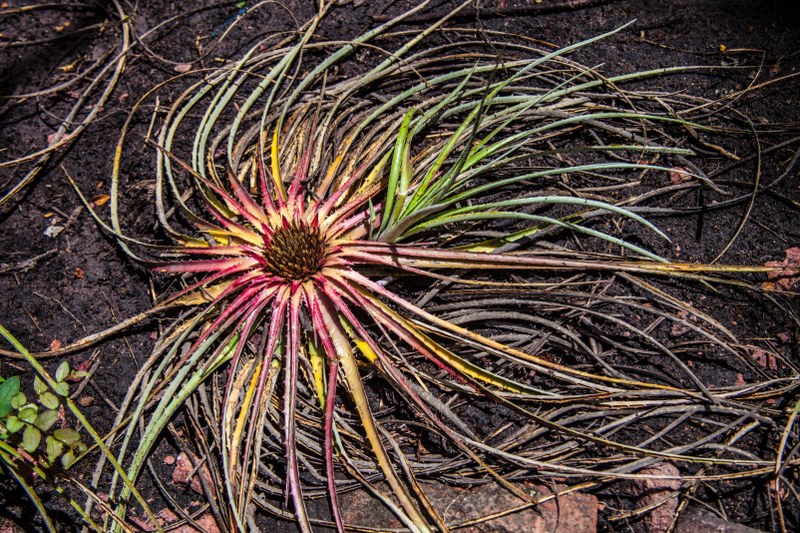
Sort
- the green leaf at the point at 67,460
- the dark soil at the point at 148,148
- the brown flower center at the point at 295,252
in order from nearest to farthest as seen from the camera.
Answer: the green leaf at the point at 67,460, the brown flower center at the point at 295,252, the dark soil at the point at 148,148

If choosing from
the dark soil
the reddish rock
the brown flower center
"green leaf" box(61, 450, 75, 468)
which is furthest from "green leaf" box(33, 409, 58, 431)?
the reddish rock

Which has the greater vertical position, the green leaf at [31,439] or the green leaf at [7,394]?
the green leaf at [7,394]

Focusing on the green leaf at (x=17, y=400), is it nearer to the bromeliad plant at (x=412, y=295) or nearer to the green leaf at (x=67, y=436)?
the green leaf at (x=67, y=436)

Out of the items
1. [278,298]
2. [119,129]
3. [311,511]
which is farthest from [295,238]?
[119,129]

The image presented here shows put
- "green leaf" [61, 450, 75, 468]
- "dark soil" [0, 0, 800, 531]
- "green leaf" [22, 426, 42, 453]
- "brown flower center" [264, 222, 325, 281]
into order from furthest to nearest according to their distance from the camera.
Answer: "dark soil" [0, 0, 800, 531] < "brown flower center" [264, 222, 325, 281] < "green leaf" [61, 450, 75, 468] < "green leaf" [22, 426, 42, 453]

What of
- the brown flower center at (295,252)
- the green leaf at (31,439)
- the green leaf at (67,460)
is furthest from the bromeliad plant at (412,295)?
the green leaf at (31,439)

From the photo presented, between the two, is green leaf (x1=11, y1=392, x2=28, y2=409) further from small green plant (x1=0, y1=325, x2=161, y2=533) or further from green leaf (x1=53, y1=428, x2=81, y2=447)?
green leaf (x1=53, y1=428, x2=81, y2=447)
